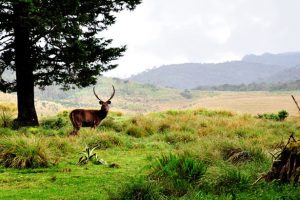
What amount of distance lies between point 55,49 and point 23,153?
8289 mm

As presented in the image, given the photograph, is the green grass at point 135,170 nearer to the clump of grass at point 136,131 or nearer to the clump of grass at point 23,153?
the clump of grass at point 23,153

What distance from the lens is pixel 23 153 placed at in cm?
1091

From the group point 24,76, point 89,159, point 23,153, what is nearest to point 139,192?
point 89,159

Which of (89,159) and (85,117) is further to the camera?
(85,117)

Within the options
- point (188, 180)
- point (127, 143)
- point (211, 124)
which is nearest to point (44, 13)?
point (127, 143)

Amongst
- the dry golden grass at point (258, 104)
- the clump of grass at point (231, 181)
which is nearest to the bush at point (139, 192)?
the clump of grass at point (231, 181)

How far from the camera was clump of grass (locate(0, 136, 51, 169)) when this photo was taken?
1071cm

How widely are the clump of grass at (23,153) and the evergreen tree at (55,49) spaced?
5.94 metres

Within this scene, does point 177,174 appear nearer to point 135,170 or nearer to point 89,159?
point 135,170

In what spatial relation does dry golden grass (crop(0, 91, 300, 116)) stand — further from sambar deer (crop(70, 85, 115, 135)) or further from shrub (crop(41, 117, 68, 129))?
sambar deer (crop(70, 85, 115, 135))

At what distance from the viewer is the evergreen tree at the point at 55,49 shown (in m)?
16.6

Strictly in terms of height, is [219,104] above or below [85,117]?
below

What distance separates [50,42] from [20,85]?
82.6 inches

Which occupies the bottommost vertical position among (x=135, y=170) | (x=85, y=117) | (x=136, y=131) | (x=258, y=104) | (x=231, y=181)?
(x=258, y=104)
